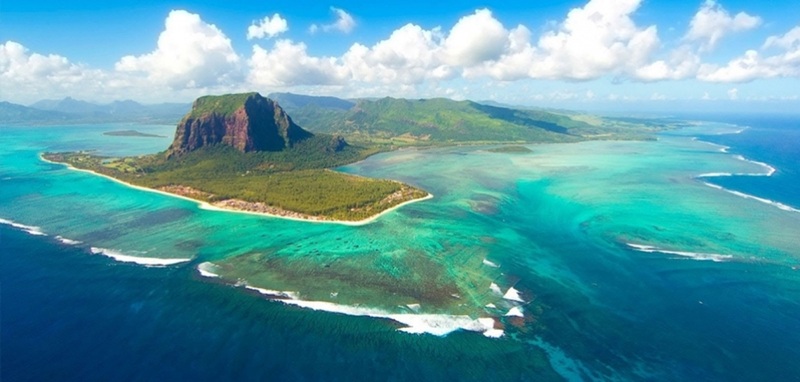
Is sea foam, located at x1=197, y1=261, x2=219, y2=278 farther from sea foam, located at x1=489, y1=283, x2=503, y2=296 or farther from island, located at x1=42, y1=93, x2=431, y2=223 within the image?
sea foam, located at x1=489, y1=283, x2=503, y2=296

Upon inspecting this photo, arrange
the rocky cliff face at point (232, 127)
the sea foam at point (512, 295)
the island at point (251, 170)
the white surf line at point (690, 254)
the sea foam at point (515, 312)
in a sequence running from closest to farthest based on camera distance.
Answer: the sea foam at point (515, 312) < the sea foam at point (512, 295) < the white surf line at point (690, 254) < the island at point (251, 170) < the rocky cliff face at point (232, 127)

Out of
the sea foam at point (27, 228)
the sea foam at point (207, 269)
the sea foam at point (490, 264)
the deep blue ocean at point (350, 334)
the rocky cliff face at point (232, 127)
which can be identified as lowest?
the deep blue ocean at point (350, 334)

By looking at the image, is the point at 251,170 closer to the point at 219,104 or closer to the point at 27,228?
the point at 219,104

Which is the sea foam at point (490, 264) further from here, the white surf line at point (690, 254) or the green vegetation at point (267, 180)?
the green vegetation at point (267, 180)

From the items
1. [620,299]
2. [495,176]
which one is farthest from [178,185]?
[620,299]

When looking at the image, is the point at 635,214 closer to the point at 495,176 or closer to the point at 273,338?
the point at 495,176

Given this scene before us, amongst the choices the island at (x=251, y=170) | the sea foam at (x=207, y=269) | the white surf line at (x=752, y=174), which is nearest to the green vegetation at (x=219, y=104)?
the island at (x=251, y=170)

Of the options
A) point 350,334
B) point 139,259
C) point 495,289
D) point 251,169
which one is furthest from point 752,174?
point 139,259
